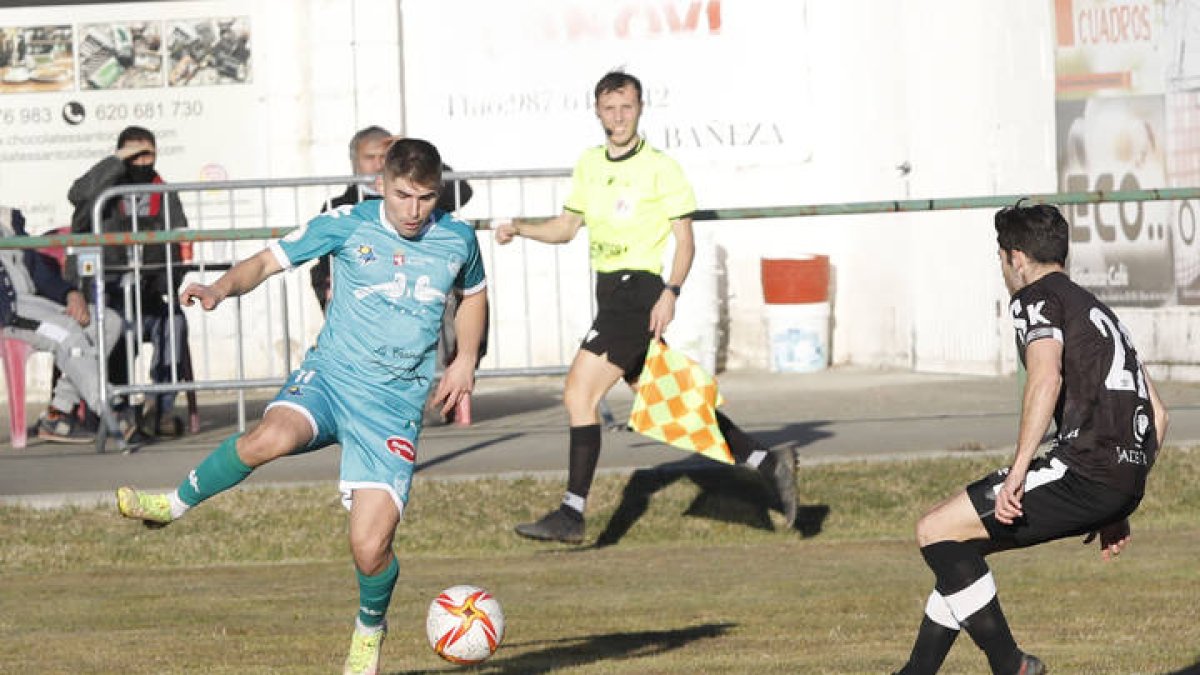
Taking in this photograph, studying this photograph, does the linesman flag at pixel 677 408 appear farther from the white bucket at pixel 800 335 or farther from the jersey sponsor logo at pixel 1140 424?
the white bucket at pixel 800 335

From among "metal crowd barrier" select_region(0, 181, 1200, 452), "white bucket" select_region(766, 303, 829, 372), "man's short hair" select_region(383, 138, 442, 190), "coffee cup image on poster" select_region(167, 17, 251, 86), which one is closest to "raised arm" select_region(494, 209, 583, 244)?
"metal crowd barrier" select_region(0, 181, 1200, 452)

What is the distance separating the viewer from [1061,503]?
7602mm

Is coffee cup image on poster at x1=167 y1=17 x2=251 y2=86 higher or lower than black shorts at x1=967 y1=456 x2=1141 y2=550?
higher

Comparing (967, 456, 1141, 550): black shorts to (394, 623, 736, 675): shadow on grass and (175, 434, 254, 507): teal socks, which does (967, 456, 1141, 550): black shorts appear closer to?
(394, 623, 736, 675): shadow on grass

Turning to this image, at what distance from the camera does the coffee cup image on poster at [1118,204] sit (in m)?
17.7

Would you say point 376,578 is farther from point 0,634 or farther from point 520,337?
point 520,337

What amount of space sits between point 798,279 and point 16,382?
6998 millimetres

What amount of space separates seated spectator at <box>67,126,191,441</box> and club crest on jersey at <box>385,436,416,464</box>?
22.8 feet

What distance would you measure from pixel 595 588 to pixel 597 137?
931 cm

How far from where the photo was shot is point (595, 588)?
11.4 metres

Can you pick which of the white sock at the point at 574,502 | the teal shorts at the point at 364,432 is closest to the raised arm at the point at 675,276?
the white sock at the point at 574,502

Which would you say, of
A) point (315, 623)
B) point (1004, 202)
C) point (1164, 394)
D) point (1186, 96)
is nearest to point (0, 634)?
point (315, 623)

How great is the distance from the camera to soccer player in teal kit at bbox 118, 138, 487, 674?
8.60 m

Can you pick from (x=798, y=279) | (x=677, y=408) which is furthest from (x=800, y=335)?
(x=677, y=408)
